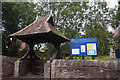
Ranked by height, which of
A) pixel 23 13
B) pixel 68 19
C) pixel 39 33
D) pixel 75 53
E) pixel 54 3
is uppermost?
pixel 54 3

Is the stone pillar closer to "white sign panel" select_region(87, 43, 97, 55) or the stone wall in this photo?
the stone wall

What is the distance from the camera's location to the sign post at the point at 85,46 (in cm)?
679

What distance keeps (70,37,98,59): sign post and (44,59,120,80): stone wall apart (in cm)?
96

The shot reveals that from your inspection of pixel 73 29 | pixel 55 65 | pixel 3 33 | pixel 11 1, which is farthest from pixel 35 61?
pixel 11 1

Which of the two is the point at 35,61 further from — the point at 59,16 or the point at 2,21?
the point at 59,16

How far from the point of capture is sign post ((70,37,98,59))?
22.3ft

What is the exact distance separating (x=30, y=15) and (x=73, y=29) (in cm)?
594

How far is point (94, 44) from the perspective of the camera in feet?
22.3

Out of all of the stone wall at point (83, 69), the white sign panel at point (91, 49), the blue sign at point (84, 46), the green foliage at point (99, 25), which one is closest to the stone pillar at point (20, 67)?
the stone wall at point (83, 69)

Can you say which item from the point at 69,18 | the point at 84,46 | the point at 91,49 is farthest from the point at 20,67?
the point at 69,18

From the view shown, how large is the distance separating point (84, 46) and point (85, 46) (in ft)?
0.20

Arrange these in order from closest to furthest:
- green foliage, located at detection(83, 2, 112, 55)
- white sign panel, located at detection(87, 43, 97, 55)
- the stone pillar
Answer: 1. white sign panel, located at detection(87, 43, 97, 55)
2. the stone pillar
3. green foliage, located at detection(83, 2, 112, 55)

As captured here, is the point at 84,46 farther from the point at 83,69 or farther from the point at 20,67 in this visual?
the point at 20,67

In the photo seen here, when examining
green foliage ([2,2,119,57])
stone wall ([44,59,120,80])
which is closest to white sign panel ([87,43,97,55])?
stone wall ([44,59,120,80])
